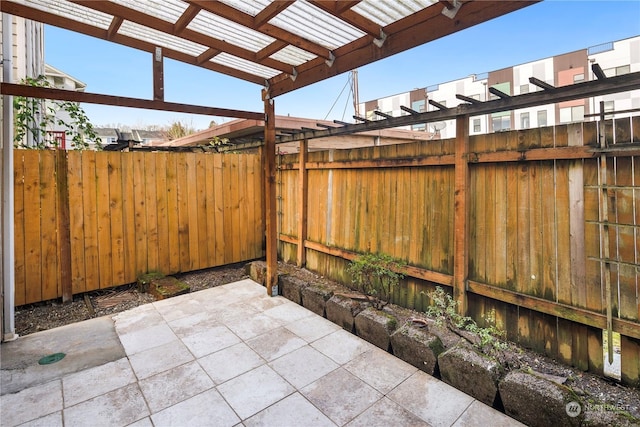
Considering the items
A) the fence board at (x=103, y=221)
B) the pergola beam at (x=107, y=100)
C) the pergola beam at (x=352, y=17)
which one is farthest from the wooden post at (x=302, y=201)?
the fence board at (x=103, y=221)

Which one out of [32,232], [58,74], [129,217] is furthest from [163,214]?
[58,74]

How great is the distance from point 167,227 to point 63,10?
277cm

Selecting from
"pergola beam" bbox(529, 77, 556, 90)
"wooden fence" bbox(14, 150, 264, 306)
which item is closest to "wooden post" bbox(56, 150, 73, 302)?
"wooden fence" bbox(14, 150, 264, 306)

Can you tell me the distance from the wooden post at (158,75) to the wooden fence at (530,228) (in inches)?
91.8

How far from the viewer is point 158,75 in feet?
10.5

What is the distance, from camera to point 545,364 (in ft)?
8.09

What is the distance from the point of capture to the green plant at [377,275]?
3402mm

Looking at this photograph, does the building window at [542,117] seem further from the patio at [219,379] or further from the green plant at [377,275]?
the patio at [219,379]

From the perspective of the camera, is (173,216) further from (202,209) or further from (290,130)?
(290,130)

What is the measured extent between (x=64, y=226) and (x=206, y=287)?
184 centimetres

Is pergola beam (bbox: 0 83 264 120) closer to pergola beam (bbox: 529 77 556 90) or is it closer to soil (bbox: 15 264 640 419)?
soil (bbox: 15 264 640 419)

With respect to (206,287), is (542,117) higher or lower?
higher

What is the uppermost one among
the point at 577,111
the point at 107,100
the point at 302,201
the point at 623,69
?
the point at 623,69

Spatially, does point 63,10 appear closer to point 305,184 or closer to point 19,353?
point 19,353
